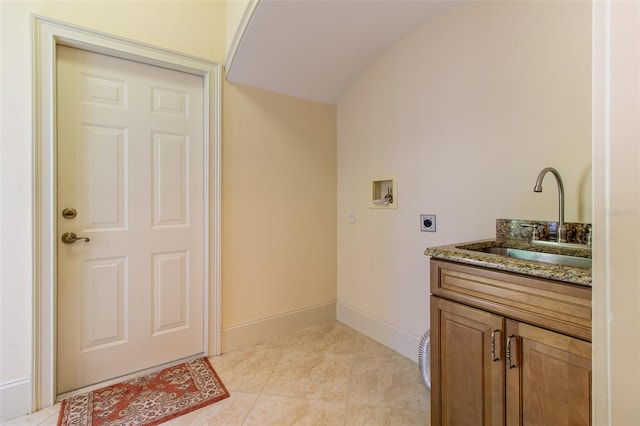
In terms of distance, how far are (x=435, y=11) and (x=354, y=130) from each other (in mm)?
986

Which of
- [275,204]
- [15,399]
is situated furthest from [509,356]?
[15,399]

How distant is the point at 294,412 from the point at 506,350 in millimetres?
1106

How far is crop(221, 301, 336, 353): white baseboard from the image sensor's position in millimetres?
2236

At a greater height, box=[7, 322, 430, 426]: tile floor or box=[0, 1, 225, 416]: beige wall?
box=[0, 1, 225, 416]: beige wall

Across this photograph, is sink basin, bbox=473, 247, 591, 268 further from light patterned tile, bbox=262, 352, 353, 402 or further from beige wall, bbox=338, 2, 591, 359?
light patterned tile, bbox=262, 352, 353, 402

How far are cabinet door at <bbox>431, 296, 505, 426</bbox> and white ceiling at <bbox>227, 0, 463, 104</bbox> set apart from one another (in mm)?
1706

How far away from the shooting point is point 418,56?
203cm

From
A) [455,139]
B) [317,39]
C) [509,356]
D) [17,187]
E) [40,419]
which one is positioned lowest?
[40,419]

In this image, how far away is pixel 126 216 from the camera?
190 cm

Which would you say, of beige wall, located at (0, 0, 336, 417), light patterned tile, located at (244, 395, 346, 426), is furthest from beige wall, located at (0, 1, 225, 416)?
light patterned tile, located at (244, 395, 346, 426)

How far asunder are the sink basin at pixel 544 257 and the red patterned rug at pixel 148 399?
169 centimetres

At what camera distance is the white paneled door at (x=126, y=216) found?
1745 millimetres

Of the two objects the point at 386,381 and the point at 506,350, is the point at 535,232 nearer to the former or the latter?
the point at 506,350

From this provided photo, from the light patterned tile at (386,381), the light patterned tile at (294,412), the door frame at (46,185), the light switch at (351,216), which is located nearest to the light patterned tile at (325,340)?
the light patterned tile at (386,381)
